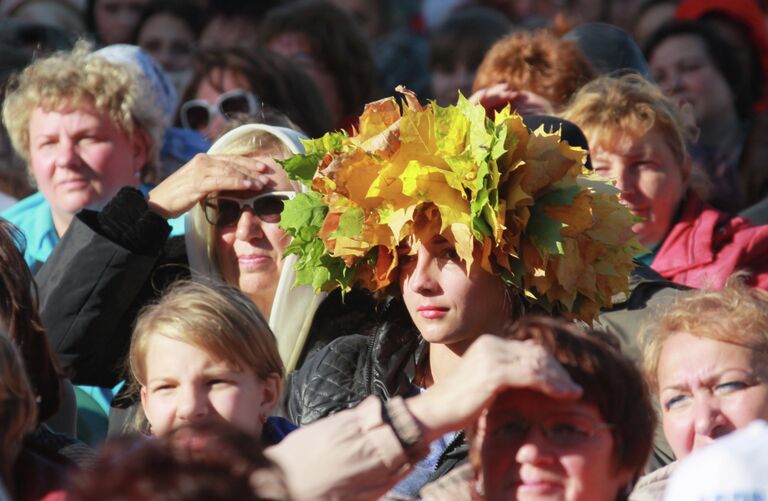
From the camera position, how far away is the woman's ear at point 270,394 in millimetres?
3957

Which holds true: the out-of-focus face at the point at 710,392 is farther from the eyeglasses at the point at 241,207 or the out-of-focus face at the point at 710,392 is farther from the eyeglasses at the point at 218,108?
the eyeglasses at the point at 218,108

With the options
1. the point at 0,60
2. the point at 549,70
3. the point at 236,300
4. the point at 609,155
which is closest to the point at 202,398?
the point at 236,300

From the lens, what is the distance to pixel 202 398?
3.84 meters

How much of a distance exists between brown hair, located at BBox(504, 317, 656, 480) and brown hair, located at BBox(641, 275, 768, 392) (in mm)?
932

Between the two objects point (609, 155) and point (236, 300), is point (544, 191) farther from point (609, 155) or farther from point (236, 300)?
point (609, 155)

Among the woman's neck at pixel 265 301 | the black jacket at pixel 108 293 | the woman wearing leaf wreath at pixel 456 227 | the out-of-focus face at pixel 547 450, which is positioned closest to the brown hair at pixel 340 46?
the woman's neck at pixel 265 301

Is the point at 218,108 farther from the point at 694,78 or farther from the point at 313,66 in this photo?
the point at 694,78

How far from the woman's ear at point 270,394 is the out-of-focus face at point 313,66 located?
10.3 feet

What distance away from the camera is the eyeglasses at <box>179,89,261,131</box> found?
246 inches

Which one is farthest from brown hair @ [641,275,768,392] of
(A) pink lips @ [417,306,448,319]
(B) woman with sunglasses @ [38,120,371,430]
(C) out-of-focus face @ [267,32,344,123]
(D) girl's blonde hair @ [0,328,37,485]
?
(C) out-of-focus face @ [267,32,344,123]

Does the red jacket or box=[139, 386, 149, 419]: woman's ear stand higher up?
the red jacket

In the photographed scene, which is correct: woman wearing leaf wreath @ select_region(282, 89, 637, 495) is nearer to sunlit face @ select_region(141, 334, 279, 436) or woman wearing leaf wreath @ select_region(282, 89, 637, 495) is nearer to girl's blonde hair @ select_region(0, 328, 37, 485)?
sunlit face @ select_region(141, 334, 279, 436)

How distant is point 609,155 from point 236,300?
5.63ft

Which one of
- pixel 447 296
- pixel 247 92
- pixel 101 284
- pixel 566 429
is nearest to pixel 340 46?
pixel 247 92
